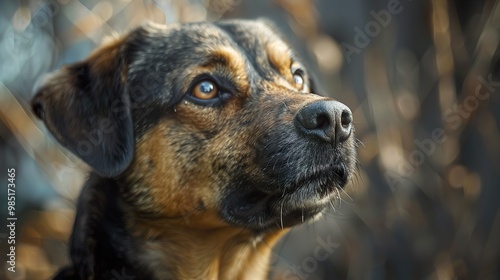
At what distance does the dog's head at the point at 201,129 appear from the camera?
295cm

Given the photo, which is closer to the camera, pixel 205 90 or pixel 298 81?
pixel 205 90

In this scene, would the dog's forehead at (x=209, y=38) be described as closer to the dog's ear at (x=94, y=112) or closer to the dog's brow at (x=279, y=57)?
the dog's brow at (x=279, y=57)

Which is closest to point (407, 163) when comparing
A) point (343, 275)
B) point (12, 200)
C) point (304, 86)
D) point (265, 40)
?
point (343, 275)

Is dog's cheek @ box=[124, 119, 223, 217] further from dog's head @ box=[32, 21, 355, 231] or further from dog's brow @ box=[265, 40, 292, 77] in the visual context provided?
dog's brow @ box=[265, 40, 292, 77]

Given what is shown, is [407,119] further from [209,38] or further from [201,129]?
[201,129]

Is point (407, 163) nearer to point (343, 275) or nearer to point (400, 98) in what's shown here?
point (400, 98)

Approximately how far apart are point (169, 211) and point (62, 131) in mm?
673

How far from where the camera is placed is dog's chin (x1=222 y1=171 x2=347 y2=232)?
298 cm

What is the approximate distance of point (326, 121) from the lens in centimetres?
279

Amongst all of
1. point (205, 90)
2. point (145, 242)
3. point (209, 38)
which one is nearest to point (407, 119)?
point (209, 38)

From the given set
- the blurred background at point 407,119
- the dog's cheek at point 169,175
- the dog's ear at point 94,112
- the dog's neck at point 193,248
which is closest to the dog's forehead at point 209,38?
the dog's ear at point 94,112

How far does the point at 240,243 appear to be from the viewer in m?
3.41

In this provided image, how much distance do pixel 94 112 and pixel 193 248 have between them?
0.86 metres

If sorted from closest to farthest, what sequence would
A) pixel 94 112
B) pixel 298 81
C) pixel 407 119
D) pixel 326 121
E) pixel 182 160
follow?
pixel 326 121 < pixel 182 160 < pixel 94 112 < pixel 298 81 < pixel 407 119
